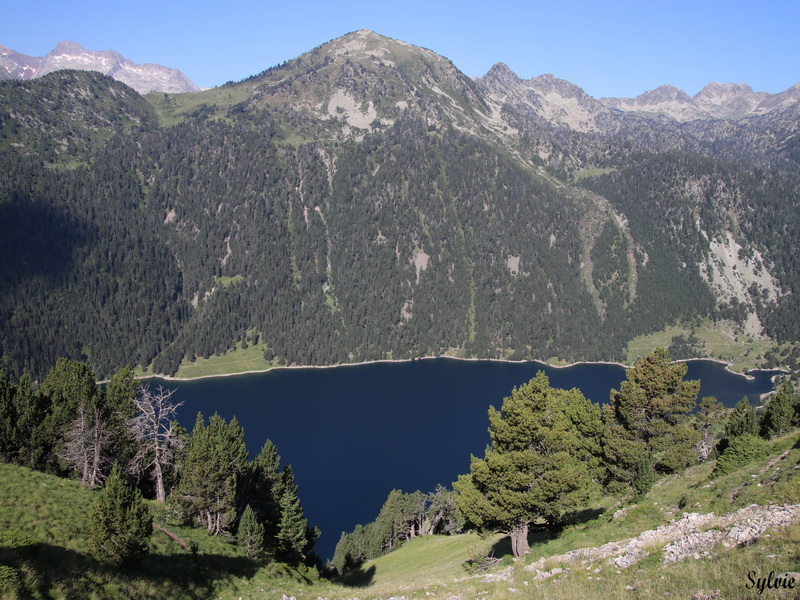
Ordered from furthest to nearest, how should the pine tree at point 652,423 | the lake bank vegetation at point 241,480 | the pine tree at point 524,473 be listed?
the pine tree at point 652,423, the pine tree at point 524,473, the lake bank vegetation at point 241,480

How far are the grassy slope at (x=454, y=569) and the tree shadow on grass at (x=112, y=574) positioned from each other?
0.08 metres

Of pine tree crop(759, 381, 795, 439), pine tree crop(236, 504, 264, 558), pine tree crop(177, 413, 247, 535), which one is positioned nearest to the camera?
pine tree crop(236, 504, 264, 558)

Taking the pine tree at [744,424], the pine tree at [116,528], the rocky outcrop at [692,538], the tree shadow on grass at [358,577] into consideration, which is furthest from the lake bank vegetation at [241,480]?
the rocky outcrop at [692,538]

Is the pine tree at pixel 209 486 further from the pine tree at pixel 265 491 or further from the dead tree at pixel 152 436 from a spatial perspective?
the pine tree at pixel 265 491

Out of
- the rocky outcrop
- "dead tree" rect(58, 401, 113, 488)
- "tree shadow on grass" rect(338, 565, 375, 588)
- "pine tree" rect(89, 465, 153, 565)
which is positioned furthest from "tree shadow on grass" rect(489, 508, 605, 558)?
"dead tree" rect(58, 401, 113, 488)

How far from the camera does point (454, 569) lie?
4312 cm

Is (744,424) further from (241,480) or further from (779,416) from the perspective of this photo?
(241,480)

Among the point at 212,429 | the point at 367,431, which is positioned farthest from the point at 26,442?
the point at 367,431

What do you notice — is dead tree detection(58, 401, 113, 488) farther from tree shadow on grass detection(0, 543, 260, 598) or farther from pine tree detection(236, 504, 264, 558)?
tree shadow on grass detection(0, 543, 260, 598)

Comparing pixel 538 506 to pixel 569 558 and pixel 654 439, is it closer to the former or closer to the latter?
pixel 569 558

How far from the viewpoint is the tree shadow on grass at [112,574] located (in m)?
21.4

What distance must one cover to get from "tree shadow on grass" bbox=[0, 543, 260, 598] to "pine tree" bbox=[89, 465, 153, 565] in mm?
574

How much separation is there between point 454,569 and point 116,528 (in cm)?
2669

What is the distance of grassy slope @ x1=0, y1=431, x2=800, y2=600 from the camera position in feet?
60.0
